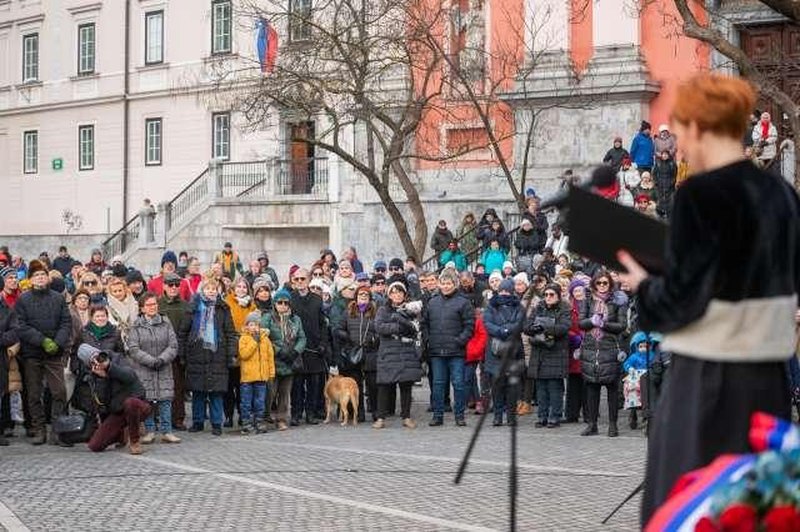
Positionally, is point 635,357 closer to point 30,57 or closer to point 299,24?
point 299,24

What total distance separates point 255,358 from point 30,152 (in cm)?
4103

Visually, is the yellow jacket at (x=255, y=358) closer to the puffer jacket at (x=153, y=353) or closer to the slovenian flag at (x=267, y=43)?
the puffer jacket at (x=153, y=353)

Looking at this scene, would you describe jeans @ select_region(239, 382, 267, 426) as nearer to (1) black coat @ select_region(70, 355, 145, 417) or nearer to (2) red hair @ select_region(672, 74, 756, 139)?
(1) black coat @ select_region(70, 355, 145, 417)

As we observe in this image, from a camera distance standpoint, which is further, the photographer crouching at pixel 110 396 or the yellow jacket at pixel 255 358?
the yellow jacket at pixel 255 358

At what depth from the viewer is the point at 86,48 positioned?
53.7 m

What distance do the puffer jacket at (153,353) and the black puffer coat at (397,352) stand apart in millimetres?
2725

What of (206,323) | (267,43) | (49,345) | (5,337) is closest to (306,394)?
(206,323)

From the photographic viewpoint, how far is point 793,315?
552 centimetres

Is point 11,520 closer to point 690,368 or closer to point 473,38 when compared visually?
point 690,368

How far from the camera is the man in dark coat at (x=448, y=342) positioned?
703 inches

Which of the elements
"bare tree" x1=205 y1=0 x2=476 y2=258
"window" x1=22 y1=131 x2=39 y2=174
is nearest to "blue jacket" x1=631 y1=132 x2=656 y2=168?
"bare tree" x1=205 y1=0 x2=476 y2=258

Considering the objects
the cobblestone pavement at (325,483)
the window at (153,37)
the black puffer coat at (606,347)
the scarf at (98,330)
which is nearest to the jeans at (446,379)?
the cobblestone pavement at (325,483)

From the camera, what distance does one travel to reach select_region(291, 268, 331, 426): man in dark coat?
18.3 m

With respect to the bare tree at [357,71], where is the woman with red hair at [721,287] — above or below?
below
